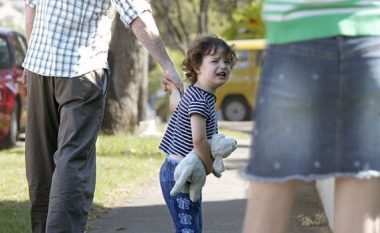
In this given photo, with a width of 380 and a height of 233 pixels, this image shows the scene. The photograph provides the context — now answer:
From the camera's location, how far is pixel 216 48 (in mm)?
5082

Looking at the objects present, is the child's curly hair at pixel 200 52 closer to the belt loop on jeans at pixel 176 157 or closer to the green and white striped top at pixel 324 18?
the belt loop on jeans at pixel 176 157

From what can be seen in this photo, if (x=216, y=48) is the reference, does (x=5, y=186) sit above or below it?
below

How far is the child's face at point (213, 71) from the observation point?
505cm

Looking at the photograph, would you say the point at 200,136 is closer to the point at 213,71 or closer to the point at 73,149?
the point at 213,71

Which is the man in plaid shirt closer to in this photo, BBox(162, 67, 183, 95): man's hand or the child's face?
BBox(162, 67, 183, 95): man's hand

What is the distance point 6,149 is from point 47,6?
8.81 m

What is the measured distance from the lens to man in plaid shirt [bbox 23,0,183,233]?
4.95 meters

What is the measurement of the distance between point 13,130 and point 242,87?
1547cm

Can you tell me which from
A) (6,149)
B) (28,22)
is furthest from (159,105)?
(28,22)

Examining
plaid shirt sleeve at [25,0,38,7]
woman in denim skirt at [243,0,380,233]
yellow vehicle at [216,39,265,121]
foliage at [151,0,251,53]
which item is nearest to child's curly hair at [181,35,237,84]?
plaid shirt sleeve at [25,0,38,7]

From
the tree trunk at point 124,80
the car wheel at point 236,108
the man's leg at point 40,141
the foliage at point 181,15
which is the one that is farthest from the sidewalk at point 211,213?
the foliage at point 181,15

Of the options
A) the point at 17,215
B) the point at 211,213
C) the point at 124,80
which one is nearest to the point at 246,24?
the point at 124,80

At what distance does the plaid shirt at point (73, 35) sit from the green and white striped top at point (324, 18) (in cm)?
224

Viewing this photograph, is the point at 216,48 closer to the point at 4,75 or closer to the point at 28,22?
the point at 28,22
